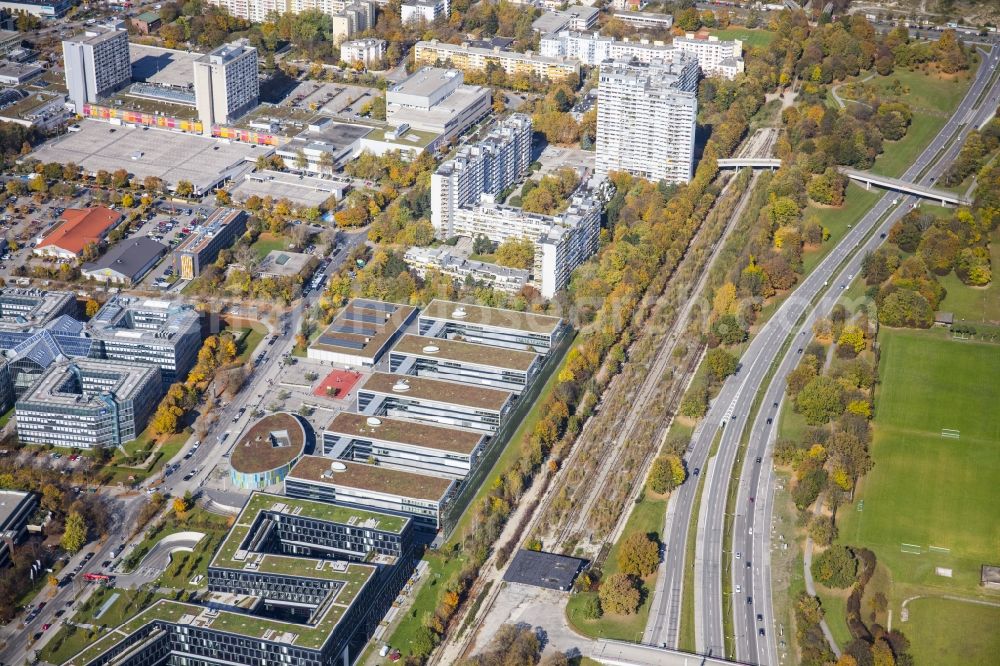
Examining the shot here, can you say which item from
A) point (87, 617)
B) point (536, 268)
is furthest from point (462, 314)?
point (87, 617)

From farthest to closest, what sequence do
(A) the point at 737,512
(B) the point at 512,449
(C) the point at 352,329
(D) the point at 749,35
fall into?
(D) the point at 749,35 < (C) the point at 352,329 < (B) the point at 512,449 < (A) the point at 737,512

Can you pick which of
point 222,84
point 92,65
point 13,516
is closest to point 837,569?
point 13,516

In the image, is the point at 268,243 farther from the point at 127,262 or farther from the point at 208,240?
the point at 127,262

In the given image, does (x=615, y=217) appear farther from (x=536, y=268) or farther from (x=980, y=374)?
(x=980, y=374)

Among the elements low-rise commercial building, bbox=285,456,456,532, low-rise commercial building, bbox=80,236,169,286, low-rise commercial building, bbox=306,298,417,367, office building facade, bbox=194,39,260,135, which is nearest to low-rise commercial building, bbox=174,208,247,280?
low-rise commercial building, bbox=80,236,169,286

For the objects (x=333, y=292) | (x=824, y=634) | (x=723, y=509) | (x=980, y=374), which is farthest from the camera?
(x=333, y=292)

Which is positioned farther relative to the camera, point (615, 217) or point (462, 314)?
point (615, 217)

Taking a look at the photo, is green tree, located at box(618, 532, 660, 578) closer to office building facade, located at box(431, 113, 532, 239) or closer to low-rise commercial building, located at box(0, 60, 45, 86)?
office building facade, located at box(431, 113, 532, 239)

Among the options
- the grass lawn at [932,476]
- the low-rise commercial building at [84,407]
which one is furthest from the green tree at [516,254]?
the low-rise commercial building at [84,407]
